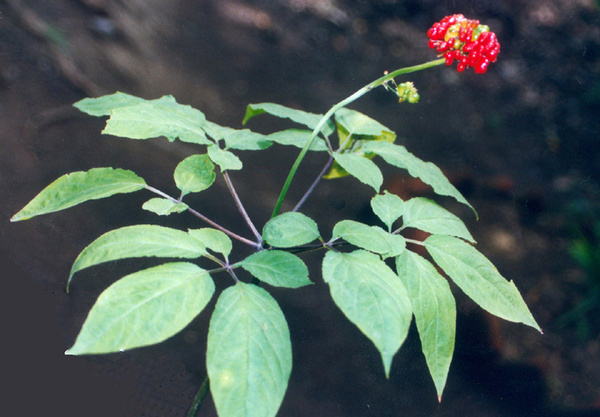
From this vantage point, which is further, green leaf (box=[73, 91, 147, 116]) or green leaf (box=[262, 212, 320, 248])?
green leaf (box=[73, 91, 147, 116])

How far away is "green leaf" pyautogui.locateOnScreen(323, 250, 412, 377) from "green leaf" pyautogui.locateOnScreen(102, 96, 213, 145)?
0.35 metres

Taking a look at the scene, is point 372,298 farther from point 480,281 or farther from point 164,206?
point 164,206

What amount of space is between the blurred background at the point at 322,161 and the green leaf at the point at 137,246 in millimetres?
659

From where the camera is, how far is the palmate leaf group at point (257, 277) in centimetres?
46

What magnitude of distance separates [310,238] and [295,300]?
0.75m

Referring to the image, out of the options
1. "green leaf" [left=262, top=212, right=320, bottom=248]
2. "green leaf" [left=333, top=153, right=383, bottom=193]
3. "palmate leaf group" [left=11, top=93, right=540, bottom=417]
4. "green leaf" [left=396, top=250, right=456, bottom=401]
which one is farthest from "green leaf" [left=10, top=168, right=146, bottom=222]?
"green leaf" [left=396, top=250, right=456, bottom=401]

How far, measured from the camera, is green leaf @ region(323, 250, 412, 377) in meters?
0.47

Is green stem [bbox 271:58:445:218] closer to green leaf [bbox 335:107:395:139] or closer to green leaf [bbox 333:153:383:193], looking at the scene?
green leaf [bbox 333:153:383:193]

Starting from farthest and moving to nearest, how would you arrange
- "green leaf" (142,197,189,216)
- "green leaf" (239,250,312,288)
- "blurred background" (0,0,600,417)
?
"blurred background" (0,0,600,417) → "green leaf" (142,197,189,216) → "green leaf" (239,250,312,288)

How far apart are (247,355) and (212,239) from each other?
214 millimetres

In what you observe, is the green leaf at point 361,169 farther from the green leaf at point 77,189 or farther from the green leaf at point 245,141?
the green leaf at point 77,189

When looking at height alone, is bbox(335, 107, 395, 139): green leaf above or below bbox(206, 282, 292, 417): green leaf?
above

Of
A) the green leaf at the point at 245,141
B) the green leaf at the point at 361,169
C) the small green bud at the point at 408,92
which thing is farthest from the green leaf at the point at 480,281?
the green leaf at the point at 245,141

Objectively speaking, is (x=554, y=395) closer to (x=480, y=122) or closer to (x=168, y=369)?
(x=480, y=122)
